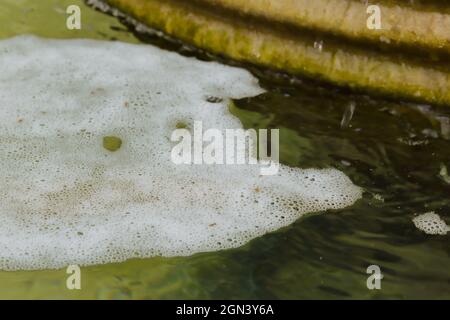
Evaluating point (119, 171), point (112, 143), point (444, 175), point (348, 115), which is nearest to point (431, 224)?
point (444, 175)

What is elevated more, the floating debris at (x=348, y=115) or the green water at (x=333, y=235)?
the floating debris at (x=348, y=115)

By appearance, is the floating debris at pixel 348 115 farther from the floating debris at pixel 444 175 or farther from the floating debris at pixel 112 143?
the floating debris at pixel 112 143

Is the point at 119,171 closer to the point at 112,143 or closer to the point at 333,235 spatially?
the point at 112,143

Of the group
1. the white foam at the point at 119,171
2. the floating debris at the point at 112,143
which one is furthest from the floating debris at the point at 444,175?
the floating debris at the point at 112,143

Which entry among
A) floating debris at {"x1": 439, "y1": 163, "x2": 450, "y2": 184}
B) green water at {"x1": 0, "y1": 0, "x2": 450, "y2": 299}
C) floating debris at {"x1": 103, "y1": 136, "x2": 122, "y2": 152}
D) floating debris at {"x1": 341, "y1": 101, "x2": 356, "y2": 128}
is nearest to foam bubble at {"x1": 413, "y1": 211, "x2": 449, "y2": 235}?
green water at {"x1": 0, "y1": 0, "x2": 450, "y2": 299}

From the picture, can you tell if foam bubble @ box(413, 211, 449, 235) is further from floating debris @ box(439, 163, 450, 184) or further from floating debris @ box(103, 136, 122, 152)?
floating debris @ box(103, 136, 122, 152)

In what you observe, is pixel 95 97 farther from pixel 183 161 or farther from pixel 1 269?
pixel 1 269
